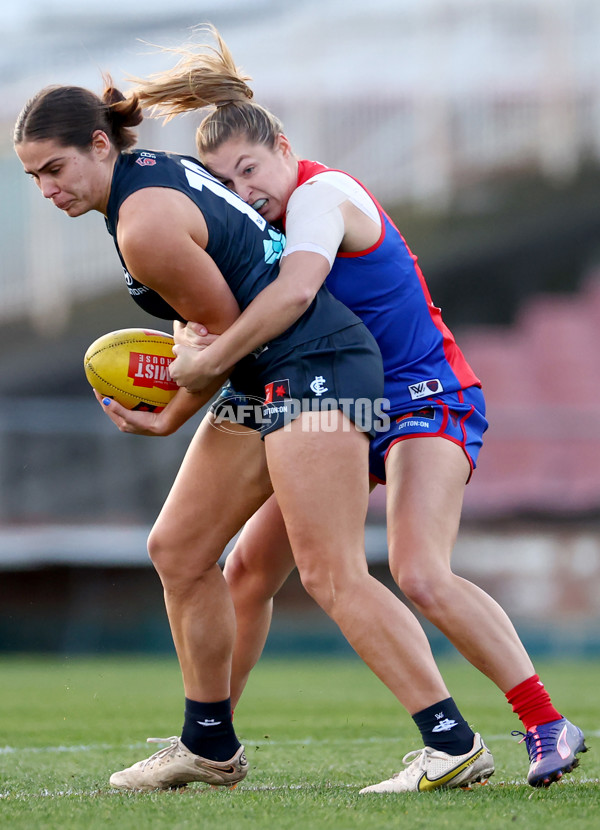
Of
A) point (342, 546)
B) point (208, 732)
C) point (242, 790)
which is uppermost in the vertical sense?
point (342, 546)

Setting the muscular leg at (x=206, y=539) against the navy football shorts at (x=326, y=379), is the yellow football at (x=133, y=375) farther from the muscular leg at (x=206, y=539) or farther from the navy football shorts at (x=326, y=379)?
the navy football shorts at (x=326, y=379)

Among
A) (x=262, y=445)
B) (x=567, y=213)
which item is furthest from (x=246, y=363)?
(x=567, y=213)

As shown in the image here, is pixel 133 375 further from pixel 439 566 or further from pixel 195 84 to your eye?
pixel 439 566

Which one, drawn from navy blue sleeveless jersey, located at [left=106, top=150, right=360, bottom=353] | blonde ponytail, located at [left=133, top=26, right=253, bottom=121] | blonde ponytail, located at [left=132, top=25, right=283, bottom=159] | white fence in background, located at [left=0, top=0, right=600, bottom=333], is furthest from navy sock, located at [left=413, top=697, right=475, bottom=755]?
white fence in background, located at [left=0, top=0, right=600, bottom=333]

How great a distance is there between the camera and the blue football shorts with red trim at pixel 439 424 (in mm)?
3512

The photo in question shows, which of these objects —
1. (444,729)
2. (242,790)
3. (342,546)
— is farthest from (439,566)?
(242,790)

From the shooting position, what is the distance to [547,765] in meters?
3.25

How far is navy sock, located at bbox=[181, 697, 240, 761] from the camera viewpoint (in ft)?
11.6

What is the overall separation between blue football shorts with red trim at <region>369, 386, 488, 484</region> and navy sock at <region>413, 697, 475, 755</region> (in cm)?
78

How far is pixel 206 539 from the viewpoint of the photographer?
3475 mm

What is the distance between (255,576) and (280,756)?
0.97 metres

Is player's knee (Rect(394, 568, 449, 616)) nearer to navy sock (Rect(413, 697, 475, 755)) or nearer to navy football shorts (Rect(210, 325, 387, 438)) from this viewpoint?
navy sock (Rect(413, 697, 475, 755))

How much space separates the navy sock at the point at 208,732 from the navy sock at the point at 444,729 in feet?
2.14

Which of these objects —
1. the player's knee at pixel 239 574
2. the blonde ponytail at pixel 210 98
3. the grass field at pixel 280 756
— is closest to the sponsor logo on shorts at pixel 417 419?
the player's knee at pixel 239 574
